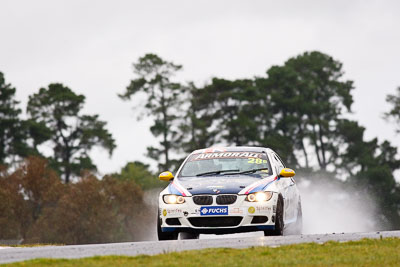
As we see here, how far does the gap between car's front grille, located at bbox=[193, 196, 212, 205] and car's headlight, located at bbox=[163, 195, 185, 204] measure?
216 millimetres

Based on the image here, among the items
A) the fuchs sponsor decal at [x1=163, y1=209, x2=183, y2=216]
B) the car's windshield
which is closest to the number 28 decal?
the car's windshield

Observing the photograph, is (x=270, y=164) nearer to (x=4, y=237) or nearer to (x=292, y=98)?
(x=4, y=237)

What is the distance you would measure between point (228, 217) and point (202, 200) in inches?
19.4

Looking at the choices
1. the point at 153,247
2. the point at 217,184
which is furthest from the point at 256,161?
the point at 153,247

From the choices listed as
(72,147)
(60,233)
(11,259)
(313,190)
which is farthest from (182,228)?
(72,147)

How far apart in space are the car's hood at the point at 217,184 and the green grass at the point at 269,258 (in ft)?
9.56

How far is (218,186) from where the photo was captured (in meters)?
15.6

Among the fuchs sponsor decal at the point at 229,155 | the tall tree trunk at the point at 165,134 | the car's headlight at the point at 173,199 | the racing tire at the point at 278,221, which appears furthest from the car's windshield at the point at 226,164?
the tall tree trunk at the point at 165,134

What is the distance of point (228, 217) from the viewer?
15.5m

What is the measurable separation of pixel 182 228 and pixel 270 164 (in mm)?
2112

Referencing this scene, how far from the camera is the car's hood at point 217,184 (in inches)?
610

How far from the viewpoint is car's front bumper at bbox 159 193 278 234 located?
15.5 meters

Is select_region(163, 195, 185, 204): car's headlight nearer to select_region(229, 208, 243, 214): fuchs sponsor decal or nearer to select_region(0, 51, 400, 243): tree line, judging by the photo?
select_region(229, 208, 243, 214): fuchs sponsor decal

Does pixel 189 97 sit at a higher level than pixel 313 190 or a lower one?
higher
